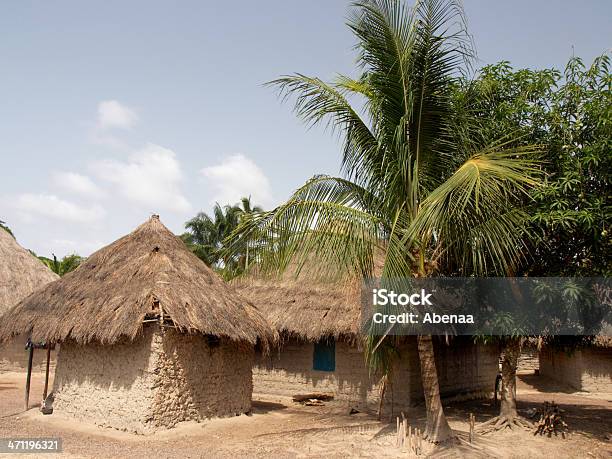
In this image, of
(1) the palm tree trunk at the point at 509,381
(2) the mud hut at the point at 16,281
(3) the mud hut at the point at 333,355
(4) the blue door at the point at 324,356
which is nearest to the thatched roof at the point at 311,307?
(3) the mud hut at the point at 333,355

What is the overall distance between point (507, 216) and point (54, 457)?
6.94m

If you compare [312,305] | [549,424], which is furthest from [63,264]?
[549,424]

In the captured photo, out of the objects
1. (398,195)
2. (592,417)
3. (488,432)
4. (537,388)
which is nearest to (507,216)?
(398,195)

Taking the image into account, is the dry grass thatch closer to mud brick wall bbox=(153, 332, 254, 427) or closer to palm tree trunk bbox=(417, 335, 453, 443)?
mud brick wall bbox=(153, 332, 254, 427)

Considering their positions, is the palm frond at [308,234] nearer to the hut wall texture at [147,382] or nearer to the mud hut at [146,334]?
the mud hut at [146,334]

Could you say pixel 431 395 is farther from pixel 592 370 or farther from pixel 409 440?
pixel 592 370

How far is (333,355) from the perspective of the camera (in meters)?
13.3

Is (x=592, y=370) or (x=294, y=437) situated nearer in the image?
(x=294, y=437)

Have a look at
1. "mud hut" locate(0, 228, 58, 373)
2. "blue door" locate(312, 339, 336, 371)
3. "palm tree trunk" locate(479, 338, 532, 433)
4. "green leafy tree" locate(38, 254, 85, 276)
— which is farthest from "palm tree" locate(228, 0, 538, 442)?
"green leafy tree" locate(38, 254, 85, 276)

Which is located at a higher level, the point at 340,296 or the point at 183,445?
the point at 340,296

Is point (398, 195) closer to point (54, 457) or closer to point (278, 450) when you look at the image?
point (278, 450)

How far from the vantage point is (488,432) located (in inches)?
380

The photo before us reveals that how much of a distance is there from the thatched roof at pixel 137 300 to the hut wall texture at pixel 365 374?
2607mm

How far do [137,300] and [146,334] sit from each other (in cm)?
60
